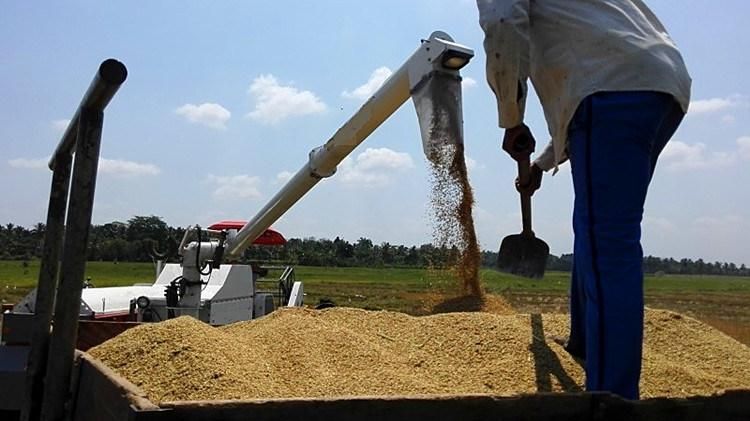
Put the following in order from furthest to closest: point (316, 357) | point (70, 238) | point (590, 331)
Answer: point (316, 357) < point (590, 331) < point (70, 238)

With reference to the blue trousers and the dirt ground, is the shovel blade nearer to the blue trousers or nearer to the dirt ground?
the dirt ground

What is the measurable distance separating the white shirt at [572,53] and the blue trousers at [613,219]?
0.06 m

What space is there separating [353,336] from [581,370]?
0.90 meters

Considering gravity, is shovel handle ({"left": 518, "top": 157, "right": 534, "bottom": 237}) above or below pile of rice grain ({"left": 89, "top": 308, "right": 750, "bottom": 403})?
above

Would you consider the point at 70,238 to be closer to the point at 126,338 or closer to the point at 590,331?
the point at 126,338

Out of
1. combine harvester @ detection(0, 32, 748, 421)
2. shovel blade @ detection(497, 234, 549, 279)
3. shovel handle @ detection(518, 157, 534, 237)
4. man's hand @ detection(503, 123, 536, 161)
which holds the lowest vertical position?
combine harvester @ detection(0, 32, 748, 421)

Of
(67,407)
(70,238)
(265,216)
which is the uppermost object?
(265,216)

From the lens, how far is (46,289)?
2.53 m

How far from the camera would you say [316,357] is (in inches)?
113

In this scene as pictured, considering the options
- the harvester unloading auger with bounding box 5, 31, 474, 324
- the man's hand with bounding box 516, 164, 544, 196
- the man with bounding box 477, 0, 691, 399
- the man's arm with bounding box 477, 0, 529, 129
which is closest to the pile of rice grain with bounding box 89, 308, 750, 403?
the man with bounding box 477, 0, 691, 399

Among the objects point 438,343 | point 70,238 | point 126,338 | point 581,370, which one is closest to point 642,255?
point 581,370

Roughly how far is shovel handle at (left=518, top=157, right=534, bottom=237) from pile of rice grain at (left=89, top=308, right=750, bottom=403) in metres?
0.44

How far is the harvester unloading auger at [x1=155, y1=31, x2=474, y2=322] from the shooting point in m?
5.06

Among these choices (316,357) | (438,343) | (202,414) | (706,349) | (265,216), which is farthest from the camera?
(265,216)
